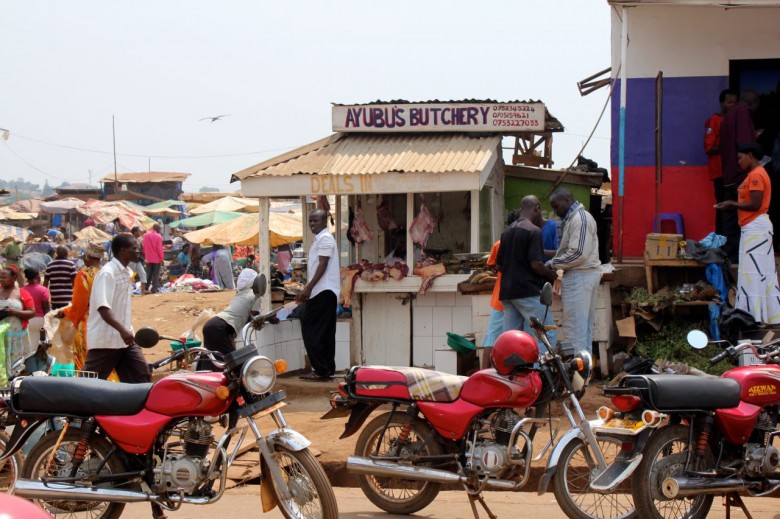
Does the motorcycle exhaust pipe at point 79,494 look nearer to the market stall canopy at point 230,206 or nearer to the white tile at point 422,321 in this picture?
the white tile at point 422,321

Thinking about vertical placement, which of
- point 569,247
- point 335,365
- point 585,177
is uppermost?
point 585,177

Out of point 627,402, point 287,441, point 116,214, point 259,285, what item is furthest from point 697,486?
point 116,214

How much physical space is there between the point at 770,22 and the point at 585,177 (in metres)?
3.63

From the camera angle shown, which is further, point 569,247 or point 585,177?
point 585,177

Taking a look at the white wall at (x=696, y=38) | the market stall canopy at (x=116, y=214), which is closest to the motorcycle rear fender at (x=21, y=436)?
the white wall at (x=696, y=38)

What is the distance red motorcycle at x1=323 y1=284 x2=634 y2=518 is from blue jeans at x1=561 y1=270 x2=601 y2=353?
141 inches

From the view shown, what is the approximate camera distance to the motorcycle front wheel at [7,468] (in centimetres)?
570

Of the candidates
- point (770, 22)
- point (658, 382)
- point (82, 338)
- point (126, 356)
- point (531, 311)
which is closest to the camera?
point (658, 382)

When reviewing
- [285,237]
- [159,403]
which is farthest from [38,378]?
[285,237]

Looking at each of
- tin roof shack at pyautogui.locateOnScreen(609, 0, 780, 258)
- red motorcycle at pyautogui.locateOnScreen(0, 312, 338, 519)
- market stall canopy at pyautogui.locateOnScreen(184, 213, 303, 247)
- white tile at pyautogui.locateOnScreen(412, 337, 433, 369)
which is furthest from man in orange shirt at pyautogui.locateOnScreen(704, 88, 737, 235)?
market stall canopy at pyautogui.locateOnScreen(184, 213, 303, 247)

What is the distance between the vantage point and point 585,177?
14.0 m

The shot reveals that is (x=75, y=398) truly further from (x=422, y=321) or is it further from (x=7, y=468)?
(x=422, y=321)

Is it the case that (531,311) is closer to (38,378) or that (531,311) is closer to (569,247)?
(569,247)

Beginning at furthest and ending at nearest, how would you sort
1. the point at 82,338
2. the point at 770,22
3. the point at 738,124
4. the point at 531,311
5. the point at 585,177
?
1. the point at 585,177
2. the point at 770,22
3. the point at 738,124
4. the point at 531,311
5. the point at 82,338
